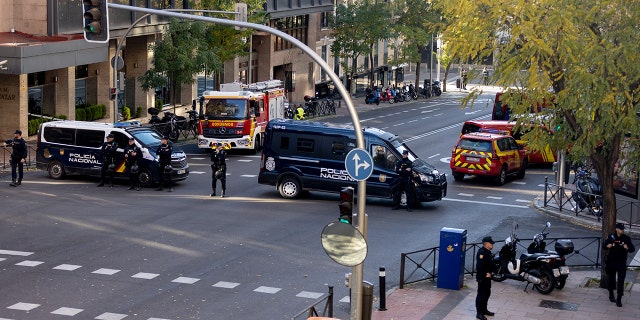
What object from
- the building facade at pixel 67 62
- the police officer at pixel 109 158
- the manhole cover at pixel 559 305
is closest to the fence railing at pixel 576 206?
the manhole cover at pixel 559 305

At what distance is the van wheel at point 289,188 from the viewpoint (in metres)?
29.2

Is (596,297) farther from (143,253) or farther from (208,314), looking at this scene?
(143,253)

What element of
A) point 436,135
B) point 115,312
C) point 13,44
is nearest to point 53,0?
point 13,44

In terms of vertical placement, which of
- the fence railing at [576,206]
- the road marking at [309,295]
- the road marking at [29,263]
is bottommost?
the road marking at [309,295]

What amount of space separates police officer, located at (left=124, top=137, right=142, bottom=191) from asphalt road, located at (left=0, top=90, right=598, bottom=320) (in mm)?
523

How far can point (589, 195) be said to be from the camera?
28094mm

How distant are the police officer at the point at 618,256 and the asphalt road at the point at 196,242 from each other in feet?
13.9

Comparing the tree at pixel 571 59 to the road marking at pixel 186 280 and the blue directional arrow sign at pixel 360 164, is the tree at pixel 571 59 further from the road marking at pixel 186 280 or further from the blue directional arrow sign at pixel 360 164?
the road marking at pixel 186 280

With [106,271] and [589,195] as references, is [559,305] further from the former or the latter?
[589,195]

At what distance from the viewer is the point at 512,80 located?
1938 centimetres

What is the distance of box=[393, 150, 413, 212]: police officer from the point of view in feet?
91.6

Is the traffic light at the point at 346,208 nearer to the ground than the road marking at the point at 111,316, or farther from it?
farther from it

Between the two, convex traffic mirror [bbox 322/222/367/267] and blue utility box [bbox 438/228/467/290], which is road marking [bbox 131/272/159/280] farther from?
convex traffic mirror [bbox 322/222/367/267]

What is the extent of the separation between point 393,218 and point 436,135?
76.8 ft
